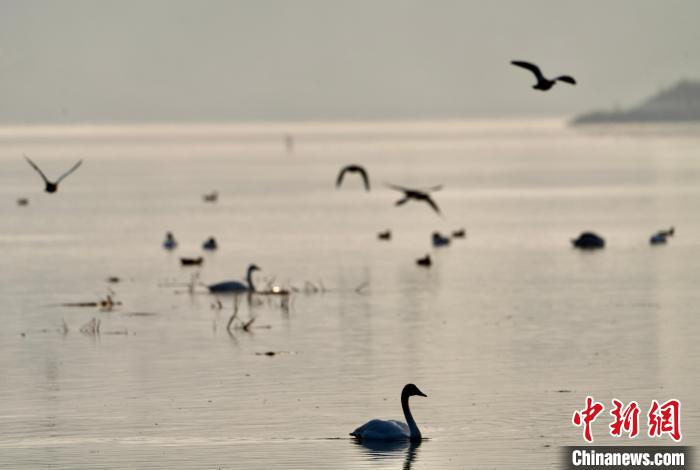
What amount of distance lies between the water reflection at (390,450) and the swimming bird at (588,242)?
1413 inches

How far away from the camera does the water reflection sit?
24.8 meters

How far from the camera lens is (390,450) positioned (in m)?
25.3

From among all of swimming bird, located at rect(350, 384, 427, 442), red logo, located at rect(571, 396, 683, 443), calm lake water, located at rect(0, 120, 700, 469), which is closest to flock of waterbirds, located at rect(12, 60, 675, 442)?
swimming bird, located at rect(350, 384, 427, 442)

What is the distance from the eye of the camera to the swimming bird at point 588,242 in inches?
2398

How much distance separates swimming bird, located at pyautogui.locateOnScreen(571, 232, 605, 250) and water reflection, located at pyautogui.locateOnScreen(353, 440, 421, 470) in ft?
118

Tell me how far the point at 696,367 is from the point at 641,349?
2261 mm

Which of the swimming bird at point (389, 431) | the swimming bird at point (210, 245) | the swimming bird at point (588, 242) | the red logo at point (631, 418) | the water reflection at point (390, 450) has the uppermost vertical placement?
the swimming bird at point (210, 245)

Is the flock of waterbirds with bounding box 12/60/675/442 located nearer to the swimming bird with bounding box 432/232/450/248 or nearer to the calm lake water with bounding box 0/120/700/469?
the swimming bird with bounding box 432/232/450/248

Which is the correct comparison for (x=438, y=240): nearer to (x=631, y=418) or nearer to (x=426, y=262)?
(x=426, y=262)

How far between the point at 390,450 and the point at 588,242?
120 ft

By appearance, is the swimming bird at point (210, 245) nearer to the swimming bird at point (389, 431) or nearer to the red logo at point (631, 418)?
the red logo at point (631, 418)

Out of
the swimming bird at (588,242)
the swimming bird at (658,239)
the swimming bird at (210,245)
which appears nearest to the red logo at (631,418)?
the swimming bird at (588,242)

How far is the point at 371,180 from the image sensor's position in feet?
485

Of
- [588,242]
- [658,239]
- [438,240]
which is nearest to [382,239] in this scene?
[438,240]
